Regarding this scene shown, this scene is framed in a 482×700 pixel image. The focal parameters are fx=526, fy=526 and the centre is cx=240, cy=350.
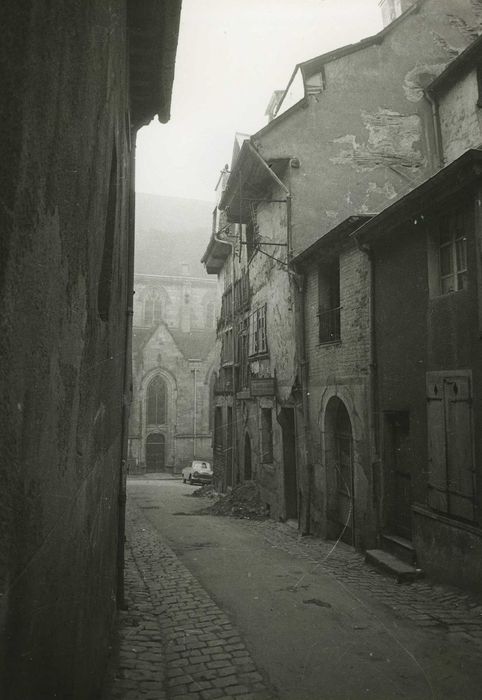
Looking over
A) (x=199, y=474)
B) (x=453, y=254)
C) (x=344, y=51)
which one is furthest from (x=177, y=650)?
(x=199, y=474)

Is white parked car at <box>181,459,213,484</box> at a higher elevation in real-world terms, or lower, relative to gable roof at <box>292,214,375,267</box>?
lower

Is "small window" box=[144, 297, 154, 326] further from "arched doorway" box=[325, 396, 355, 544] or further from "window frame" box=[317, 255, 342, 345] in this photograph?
"arched doorway" box=[325, 396, 355, 544]

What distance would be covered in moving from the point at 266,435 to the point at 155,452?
25.4m

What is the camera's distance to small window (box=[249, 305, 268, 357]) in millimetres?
16281

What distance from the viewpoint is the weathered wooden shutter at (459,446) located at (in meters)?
7.07

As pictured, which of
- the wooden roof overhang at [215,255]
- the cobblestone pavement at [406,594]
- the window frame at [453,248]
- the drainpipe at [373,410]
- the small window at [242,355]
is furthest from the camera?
the wooden roof overhang at [215,255]

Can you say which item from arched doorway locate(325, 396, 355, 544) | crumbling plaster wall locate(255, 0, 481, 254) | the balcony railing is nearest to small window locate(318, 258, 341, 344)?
the balcony railing

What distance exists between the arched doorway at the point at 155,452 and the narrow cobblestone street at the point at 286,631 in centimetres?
3063

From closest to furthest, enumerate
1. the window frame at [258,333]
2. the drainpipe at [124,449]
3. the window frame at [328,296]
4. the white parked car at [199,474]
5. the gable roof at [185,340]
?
the drainpipe at [124,449] < the window frame at [328,296] < the window frame at [258,333] < the white parked car at [199,474] < the gable roof at [185,340]

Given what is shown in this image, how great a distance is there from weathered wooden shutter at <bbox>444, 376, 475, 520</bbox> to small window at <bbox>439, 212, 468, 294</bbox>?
1459mm

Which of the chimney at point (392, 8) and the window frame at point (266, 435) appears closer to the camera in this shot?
the window frame at point (266, 435)

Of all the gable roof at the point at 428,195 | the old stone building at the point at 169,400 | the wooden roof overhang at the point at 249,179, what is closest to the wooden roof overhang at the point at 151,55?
the gable roof at the point at 428,195

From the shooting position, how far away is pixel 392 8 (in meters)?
17.2

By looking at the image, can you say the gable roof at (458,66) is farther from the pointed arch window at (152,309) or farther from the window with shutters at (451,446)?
the pointed arch window at (152,309)
